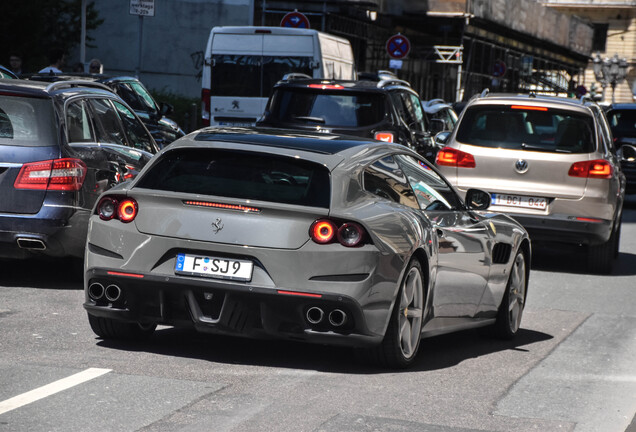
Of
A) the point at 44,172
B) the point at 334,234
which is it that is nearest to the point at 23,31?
the point at 44,172

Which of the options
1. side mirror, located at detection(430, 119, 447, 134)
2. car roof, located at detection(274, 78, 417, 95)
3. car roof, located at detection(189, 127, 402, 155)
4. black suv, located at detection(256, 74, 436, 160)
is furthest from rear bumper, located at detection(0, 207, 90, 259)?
side mirror, located at detection(430, 119, 447, 134)

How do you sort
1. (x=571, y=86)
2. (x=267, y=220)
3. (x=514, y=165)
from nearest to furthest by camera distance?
(x=267, y=220), (x=514, y=165), (x=571, y=86)

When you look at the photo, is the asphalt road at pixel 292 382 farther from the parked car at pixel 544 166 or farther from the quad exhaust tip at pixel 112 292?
the parked car at pixel 544 166

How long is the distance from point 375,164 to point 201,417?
7.63ft

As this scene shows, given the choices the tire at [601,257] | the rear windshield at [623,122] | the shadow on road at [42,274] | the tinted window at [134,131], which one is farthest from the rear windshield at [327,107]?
the rear windshield at [623,122]

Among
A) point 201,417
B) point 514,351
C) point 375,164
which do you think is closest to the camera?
point 201,417

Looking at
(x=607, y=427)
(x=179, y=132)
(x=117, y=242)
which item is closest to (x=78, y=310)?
(x=117, y=242)

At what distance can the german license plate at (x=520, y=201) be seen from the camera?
1331 cm

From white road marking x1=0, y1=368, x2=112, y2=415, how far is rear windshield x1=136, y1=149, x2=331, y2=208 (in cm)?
113

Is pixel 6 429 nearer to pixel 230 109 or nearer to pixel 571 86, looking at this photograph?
pixel 230 109

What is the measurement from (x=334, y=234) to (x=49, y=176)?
364 centimetres

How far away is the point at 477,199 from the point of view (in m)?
8.99

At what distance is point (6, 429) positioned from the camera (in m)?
5.45

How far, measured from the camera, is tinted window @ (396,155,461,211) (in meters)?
8.04
